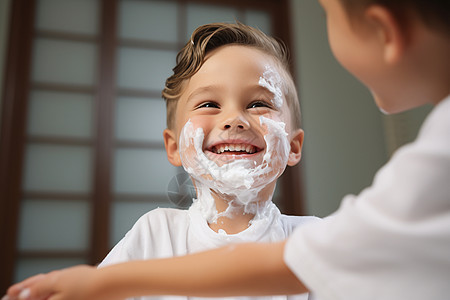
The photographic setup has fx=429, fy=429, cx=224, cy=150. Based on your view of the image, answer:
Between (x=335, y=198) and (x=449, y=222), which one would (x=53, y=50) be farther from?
(x=449, y=222)

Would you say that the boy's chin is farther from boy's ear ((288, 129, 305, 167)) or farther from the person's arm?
the person's arm

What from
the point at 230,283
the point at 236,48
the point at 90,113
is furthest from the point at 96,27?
the point at 230,283

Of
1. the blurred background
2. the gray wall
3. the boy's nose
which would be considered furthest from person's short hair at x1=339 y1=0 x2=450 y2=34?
the gray wall

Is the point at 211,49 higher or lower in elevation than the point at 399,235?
higher

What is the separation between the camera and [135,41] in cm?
245

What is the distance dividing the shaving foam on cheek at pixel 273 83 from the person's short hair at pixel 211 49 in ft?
0.09

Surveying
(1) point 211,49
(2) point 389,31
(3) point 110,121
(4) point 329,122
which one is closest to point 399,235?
(2) point 389,31

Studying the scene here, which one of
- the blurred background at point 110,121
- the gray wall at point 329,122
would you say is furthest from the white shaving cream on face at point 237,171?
the gray wall at point 329,122

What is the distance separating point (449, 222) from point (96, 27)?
2.40 metres

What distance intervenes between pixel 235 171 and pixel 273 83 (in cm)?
18

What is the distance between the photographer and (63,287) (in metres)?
0.43

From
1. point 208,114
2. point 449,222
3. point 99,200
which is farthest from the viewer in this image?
point 99,200

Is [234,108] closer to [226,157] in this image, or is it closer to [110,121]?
[226,157]

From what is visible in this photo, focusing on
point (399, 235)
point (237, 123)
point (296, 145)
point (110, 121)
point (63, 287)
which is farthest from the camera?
point (110, 121)
